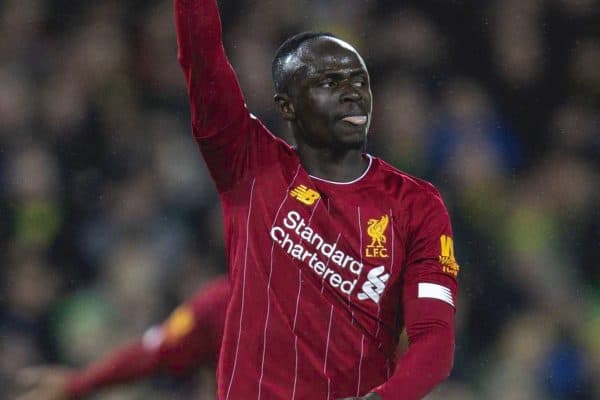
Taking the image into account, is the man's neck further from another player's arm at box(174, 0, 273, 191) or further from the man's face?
another player's arm at box(174, 0, 273, 191)

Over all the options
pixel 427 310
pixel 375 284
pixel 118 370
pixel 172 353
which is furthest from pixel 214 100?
pixel 118 370

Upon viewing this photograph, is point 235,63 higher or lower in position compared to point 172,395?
higher

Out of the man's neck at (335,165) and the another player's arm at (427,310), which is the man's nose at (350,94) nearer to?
the man's neck at (335,165)

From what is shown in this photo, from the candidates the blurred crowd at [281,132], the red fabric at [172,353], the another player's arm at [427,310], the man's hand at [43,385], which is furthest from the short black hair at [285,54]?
the blurred crowd at [281,132]

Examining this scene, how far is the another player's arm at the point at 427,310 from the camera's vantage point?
8.94 ft

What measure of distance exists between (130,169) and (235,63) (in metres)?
0.92

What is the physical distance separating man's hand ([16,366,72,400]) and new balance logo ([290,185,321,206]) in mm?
1676

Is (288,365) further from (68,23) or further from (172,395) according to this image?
(68,23)

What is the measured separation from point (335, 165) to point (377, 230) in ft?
0.85

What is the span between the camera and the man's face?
10.1 feet

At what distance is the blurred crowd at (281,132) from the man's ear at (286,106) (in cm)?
233

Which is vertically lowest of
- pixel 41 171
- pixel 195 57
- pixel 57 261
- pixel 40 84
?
pixel 57 261

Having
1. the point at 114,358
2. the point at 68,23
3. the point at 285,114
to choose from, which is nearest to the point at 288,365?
the point at 285,114

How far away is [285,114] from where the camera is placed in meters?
3.24
